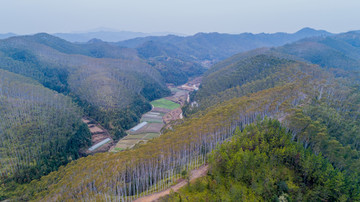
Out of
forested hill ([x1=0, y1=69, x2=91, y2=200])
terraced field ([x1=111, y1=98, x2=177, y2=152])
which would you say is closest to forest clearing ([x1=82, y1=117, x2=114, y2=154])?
forested hill ([x1=0, y1=69, x2=91, y2=200])

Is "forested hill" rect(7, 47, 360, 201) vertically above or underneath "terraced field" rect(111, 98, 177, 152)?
above

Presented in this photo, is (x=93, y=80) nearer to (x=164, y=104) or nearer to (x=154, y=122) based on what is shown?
(x=164, y=104)

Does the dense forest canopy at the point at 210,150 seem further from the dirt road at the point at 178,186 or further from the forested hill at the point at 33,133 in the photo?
the dirt road at the point at 178,186

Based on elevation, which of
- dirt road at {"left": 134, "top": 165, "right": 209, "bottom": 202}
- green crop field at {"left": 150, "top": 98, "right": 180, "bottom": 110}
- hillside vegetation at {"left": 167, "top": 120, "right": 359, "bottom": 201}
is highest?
hillside vegetation at {"left": 167, "top": 120, "right": 359, "bottom": 201}

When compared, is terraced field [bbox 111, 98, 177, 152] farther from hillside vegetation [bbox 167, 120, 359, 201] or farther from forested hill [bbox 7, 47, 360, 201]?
hillside vegetation [bbox 167, 120, 359, 201]

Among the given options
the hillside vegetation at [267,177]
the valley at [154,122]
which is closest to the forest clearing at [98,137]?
the valley at [154,122]

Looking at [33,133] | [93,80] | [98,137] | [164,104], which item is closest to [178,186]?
[33,133]

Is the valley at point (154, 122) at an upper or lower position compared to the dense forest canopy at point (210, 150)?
lower

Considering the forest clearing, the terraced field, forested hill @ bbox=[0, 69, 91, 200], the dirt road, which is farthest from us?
the terraced field

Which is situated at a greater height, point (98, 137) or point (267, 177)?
point (267, 177)
